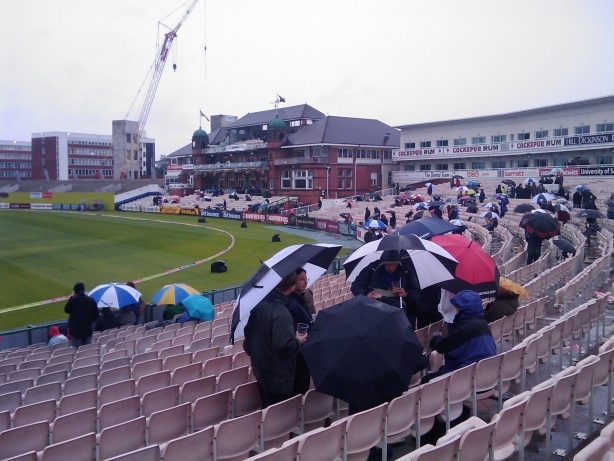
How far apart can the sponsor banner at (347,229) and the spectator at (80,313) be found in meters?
34.7

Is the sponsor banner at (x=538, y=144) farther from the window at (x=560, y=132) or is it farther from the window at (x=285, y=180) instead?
the window at (x=285, y=180)

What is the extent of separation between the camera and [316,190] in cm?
7125

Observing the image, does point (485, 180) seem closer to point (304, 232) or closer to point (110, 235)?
point (304, 232)

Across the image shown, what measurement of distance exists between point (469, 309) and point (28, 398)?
20.0 feet

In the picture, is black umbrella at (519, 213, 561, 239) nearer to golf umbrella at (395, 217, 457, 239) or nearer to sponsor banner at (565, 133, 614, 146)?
golf umbrella at (395, 217, 457, 239)

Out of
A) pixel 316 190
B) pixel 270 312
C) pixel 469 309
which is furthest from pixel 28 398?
pixel 316 190

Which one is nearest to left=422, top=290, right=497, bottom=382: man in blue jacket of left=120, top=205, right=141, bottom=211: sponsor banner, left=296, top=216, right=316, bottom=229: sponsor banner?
left=296, top=216, right=316, bottom=229: sponsor banner

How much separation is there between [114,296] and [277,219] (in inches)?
1742

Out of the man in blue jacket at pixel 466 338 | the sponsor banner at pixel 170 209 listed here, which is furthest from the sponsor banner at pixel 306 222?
the man in blue jacket at pixel 466 338

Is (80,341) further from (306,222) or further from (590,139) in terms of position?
(590,139)

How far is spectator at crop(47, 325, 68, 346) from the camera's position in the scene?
1406 centimetres

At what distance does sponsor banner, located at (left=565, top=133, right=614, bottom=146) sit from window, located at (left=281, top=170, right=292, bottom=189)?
3458 cm

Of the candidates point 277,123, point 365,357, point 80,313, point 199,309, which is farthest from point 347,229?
point 365,357

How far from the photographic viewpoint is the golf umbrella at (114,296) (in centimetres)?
1526
